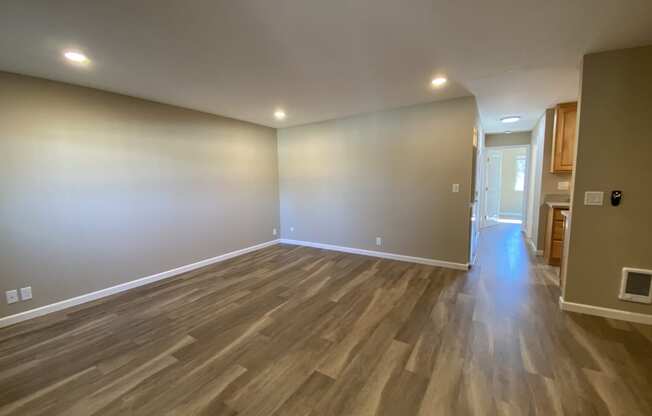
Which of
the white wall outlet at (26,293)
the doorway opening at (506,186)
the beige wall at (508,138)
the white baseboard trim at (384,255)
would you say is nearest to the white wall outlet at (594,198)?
the white baseboard trim at (384,255)

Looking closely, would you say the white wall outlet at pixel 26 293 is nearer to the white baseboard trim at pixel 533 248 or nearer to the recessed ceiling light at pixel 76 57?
the recessed ceiling light at pixel 76 57

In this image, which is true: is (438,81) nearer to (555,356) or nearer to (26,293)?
(555,356)

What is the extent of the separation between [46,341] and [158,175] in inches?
83.8

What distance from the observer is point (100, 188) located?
3131 mm

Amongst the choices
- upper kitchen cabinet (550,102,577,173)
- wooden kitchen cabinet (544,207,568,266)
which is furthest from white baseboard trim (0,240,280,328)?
upper kitchen cabinet (550,102,577,173)

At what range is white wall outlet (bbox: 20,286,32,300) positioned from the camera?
8.77 ft

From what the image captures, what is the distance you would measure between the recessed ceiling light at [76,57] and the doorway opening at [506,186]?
931cm

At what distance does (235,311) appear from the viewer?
9.20ft

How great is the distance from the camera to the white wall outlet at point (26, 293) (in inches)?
105

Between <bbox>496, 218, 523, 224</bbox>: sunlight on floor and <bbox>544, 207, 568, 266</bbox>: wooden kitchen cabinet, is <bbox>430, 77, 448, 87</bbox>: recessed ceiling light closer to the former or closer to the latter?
<bbox>544, 207, 568, 266</bbox>: wooden kitchen cabinet

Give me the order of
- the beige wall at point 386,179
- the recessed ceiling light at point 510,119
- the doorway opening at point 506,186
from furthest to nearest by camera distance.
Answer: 1. the doorway opening at point 506,186
2. the recessed ceiling light at point 510,119
3. the beige wall at point 386,179

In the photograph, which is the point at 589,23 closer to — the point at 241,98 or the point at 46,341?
the point at 241,98

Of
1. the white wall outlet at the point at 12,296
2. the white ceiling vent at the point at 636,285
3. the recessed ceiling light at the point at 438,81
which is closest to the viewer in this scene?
the white ceiling vent at the point at 636,285

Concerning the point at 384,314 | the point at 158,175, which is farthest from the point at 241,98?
the point at 384,314
